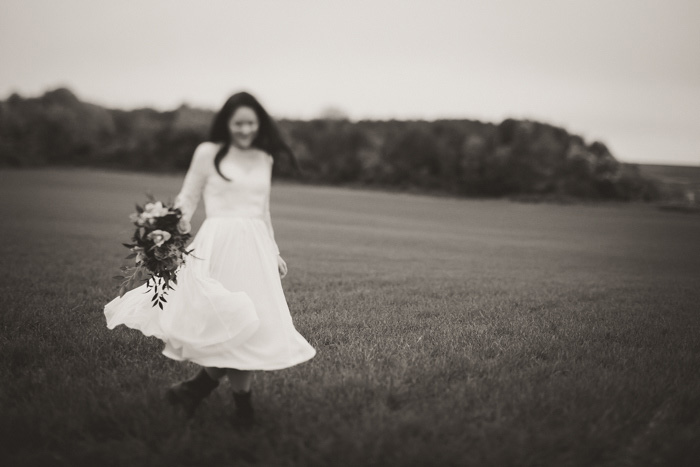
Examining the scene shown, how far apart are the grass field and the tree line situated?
128 feet

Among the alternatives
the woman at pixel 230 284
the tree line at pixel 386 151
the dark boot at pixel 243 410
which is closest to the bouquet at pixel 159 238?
the woman at pixel 230 284

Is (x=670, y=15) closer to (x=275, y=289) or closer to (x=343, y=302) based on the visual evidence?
(x=343, y=302)

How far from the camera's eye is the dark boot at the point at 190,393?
3.57 meters

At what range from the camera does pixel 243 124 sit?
11.9ft

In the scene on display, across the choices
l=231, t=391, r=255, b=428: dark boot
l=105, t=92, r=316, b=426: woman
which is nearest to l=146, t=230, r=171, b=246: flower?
l=105, t=92, r=316, b=426: woman

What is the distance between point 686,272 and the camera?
1408cm

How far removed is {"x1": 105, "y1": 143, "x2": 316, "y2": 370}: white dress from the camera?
11.4 feet

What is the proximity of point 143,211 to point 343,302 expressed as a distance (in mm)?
4741

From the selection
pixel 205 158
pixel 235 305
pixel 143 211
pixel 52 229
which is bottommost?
pixel 52 229

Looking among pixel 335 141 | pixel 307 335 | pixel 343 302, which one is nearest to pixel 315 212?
pixel 343 302

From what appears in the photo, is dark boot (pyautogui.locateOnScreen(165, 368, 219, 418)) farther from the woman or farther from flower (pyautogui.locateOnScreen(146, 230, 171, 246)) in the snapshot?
flower (pyautogui.locateOnScreen(146, 230, 171, 246))

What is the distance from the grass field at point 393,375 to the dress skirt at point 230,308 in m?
0.53

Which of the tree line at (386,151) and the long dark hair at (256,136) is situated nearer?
the long dark hair at (256,136)

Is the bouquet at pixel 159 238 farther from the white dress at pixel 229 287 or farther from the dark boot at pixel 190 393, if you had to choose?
the dark boot at pixel 190 393
